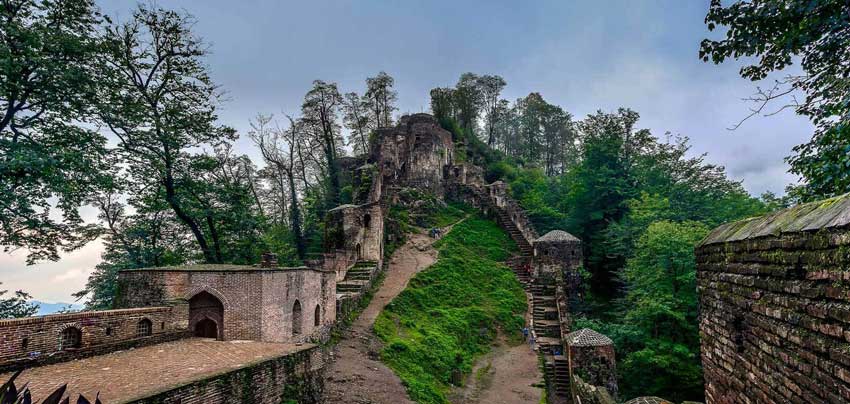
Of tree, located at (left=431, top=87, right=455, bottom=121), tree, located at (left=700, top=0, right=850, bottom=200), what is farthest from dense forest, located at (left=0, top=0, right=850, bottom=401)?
tree, located at (left=431, top=87, right=455, bottom=121)

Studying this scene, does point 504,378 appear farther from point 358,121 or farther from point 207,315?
point 358,121

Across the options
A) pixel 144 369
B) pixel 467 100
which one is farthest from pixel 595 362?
pixel 467 100

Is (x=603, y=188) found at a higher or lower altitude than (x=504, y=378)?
higher

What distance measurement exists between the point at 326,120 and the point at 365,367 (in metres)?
23.9

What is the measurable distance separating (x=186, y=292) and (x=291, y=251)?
14075 millimetres

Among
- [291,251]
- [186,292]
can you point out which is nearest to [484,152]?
[291,251]

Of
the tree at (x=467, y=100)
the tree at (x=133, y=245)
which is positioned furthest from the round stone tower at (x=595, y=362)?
the tree at (x=467, y=100)

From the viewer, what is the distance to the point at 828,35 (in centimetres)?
599

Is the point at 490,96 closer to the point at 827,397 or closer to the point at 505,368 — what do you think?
the point at 505,368

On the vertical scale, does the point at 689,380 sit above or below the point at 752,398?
below

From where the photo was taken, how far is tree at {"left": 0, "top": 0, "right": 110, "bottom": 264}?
11.0 metres

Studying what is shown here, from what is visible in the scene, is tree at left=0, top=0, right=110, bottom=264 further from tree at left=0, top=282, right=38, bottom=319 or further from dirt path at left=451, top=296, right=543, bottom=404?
dirt path at left=451, top=296, right=543, bottom=404

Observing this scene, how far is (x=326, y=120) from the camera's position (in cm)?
3341

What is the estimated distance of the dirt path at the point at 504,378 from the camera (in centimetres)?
1412
